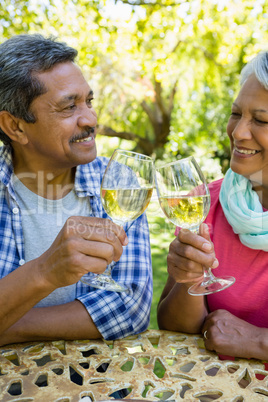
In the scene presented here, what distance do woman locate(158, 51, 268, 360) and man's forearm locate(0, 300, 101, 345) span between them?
0.38 metres

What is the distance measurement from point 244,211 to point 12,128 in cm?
122

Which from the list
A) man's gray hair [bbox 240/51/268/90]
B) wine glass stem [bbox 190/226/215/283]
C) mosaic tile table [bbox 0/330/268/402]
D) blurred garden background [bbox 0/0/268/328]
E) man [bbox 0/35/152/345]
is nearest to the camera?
mosaic tile table [bbox 0/330/268/402]

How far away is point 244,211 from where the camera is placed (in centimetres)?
182

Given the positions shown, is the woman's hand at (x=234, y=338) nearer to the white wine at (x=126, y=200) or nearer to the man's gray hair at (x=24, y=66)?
the white wine at (x=126, y=200)

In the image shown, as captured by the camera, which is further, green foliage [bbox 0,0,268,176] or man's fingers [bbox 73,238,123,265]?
green foliage [bbox 0,0,268,176]

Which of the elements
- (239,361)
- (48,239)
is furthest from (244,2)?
(239,361)

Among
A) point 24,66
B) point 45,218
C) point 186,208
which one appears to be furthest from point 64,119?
point 186,208

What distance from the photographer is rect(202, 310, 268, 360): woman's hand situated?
139 cm

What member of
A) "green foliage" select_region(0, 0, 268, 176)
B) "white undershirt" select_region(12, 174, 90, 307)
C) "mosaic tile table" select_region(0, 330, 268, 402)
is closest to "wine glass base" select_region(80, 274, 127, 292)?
"mosaic tile table" select_region(0, 330, 268, 402)

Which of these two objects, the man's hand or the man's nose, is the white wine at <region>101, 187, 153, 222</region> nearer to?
the man's hand

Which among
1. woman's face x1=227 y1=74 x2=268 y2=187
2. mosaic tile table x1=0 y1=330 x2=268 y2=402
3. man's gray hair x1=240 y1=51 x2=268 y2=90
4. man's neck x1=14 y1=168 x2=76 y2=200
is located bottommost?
mosaic tile table x1=0 y1=330 x2=268 y2=402

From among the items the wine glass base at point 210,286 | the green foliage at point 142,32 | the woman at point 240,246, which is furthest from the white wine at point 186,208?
the green foliage at point 142,32

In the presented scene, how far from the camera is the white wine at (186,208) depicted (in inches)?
51.8

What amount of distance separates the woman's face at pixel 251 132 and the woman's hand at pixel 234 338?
27.0 inches
